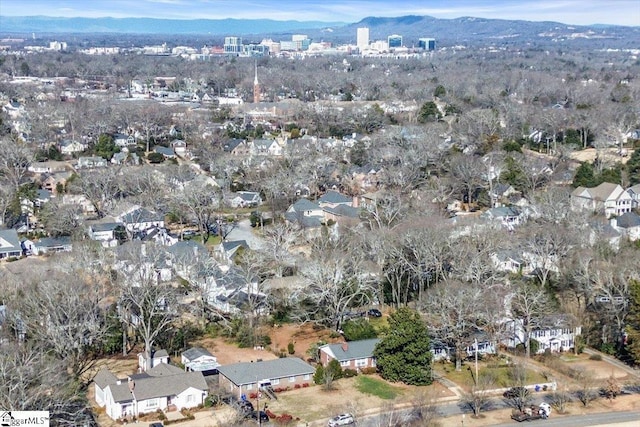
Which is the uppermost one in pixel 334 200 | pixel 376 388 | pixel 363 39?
pixel 363 39

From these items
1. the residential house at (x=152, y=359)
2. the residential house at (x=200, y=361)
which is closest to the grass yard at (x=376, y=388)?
the residential house at (x=200, y=361)

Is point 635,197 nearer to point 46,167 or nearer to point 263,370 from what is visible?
point 263,370

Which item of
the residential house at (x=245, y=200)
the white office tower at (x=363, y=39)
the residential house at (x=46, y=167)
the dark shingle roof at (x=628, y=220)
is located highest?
the white office tower at (x=363, y=39)

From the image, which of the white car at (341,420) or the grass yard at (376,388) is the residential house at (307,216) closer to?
the grass yard at (376,388)

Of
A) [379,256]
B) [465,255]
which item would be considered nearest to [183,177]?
[379,256]

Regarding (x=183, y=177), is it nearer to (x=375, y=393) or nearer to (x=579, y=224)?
(x=579, y=224)

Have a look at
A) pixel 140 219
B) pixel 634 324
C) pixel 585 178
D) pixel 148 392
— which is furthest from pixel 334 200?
pixel 148 392
